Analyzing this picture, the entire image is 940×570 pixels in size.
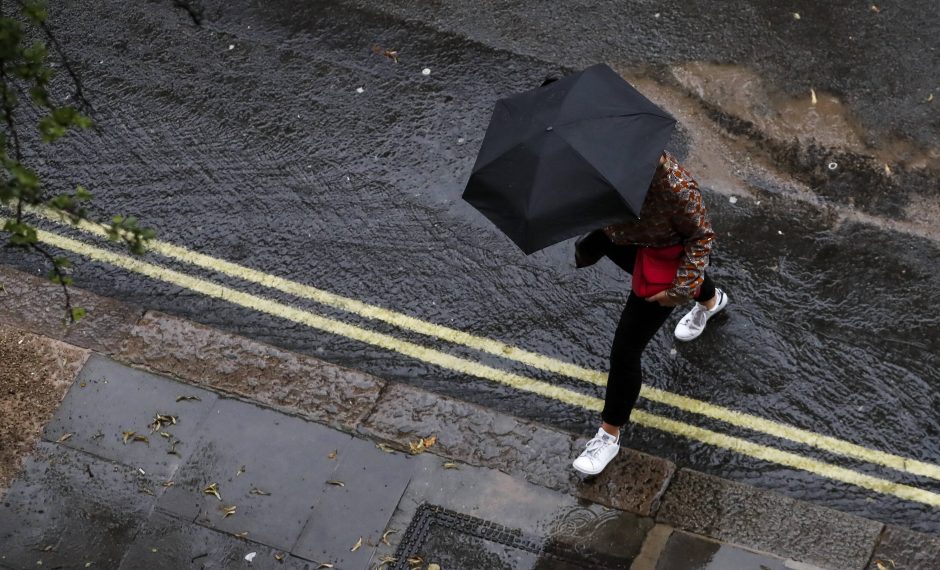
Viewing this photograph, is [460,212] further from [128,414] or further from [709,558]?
[709,558]

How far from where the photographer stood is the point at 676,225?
392cm

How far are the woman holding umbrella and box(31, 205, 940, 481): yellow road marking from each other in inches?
41.9

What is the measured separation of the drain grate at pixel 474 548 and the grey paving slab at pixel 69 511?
143cm

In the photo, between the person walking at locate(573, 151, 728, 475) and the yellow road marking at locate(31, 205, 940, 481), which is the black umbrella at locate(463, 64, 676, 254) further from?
the yellow road marking at locate(31, 205, 940, 481)

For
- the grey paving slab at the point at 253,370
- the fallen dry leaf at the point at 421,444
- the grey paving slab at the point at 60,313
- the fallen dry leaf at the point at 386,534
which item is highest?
the grey paving slab at the point at 60,313

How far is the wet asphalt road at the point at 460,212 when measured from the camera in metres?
5.24

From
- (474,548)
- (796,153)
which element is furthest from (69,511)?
(796,153)

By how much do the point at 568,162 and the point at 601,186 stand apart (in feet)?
0.56

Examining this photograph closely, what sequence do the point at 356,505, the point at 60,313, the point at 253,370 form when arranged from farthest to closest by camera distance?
the point at 60,313
the point at 253,370
the point at 356,505

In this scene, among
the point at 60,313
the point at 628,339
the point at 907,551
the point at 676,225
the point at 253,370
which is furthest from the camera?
the point at 60,313

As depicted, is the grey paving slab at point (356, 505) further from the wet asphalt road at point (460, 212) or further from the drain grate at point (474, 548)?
the wet asphalt road at point (460, 212)

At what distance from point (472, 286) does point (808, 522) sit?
2.29 metres

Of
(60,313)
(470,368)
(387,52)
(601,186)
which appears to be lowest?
(470,368)

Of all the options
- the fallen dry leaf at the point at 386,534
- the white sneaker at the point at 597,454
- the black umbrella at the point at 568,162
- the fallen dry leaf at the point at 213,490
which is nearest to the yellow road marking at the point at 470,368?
the white sneaker at the point at 597,454
